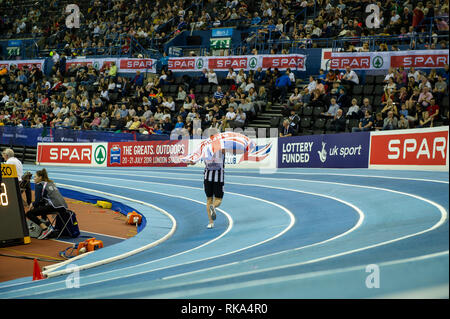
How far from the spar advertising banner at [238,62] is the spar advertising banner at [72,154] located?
5129 millimetres

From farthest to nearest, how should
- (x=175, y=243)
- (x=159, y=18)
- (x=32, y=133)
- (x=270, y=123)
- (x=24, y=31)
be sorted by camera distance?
(x=24, y=31), (x=159, y=18), (x=32, y=133), (x=270, y=123), (x=175, y=243)

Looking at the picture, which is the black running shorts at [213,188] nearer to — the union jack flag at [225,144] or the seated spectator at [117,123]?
the union jack flag at [225,144]

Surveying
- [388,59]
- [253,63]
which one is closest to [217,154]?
[388,59]

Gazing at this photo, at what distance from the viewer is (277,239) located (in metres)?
7.40

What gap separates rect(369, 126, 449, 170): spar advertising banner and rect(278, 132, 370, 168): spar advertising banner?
0.36 metres

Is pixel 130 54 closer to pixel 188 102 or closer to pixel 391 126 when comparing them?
pixel 188 102

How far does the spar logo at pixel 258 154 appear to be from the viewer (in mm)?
16000

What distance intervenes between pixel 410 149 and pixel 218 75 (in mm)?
11720

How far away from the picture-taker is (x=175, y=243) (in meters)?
8.47

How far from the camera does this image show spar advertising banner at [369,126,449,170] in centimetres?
1070

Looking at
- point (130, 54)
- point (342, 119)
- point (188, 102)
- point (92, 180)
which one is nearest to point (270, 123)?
point (342, 119)

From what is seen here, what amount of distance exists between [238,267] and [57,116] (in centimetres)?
2148

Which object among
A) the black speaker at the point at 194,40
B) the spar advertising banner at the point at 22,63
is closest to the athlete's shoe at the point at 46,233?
the black speaker at the point at 194,40

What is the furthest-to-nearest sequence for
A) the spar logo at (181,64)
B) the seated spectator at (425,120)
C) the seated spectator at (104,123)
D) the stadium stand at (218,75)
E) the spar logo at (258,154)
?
the spar logo at (181,64), the seated spectator at (104,123), the spar logo at (258,154), the stadium stand at (218,75), the seated spectator at (425,120)
